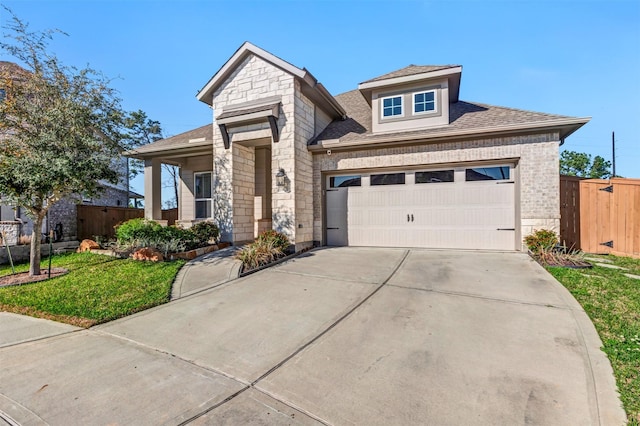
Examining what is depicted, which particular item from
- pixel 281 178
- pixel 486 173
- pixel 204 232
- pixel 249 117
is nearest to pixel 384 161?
pixel 486 173

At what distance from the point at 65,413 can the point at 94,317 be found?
2344 mm

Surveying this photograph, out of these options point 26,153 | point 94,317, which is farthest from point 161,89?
point 94,317

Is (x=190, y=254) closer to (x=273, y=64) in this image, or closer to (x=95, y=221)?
(x=273, y=64)

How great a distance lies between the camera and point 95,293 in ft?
17.0

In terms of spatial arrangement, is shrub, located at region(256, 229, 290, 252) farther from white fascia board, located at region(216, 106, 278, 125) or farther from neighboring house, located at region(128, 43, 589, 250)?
white fascia board, located at region(216, 106, 278, 125)

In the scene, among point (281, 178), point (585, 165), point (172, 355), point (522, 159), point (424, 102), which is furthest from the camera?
point (585, 165)

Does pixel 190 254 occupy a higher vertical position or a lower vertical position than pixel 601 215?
lower

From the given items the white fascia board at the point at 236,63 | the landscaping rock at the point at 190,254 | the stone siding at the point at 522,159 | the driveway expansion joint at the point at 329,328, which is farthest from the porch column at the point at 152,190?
the driveway expansion joint at the point at 329,328

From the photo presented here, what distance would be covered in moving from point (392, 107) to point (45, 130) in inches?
369

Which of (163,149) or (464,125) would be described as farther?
(163,149)

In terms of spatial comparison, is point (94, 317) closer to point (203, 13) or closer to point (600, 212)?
point (203, 13)

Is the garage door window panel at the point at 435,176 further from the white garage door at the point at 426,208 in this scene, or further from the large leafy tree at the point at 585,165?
the large leafy tree at the point at 585,165

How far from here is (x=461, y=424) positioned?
6.84 ft

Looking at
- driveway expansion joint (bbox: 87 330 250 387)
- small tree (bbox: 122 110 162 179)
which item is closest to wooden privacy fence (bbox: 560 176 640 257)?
driveway expansion joint (bbox: 87 330 250 387)
